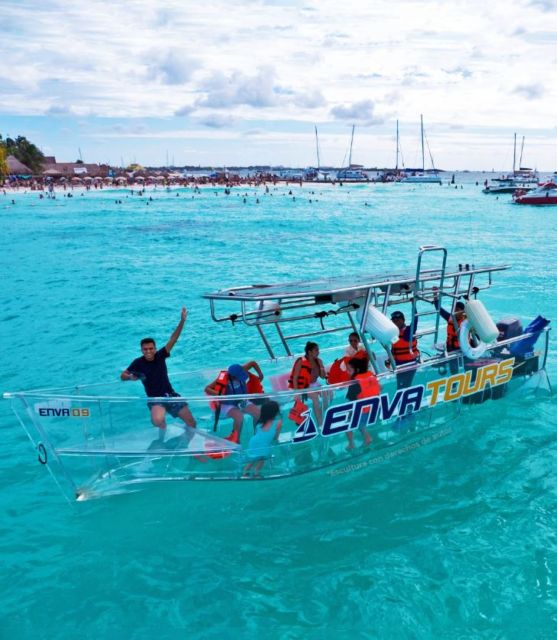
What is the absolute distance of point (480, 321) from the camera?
31.4 feet

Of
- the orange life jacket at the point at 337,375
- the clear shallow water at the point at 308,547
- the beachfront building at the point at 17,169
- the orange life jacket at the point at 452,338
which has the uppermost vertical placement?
the beachfront building at the point at 17,169

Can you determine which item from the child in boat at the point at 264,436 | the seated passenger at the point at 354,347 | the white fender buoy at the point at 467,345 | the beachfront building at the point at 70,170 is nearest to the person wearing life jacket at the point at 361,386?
the seated passenger at the point at 354,347

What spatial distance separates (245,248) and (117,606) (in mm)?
34046

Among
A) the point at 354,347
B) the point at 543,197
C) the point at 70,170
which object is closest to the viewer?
the point at 354,347

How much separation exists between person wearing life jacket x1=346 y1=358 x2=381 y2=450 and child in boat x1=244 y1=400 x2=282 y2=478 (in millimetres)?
1115

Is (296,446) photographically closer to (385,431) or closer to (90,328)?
(385,431)

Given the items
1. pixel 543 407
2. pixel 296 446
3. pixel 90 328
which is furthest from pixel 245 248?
pixel 296 446

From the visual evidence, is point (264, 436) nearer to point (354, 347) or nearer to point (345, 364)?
point (345, 364)

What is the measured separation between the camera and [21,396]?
727cm

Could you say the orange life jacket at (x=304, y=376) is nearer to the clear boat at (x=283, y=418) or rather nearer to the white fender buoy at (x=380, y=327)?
the clear boat at (x=283, y=418)

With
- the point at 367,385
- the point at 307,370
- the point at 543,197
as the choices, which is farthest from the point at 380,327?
the point at 543,197

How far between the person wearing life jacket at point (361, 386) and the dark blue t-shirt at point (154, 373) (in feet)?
8.70

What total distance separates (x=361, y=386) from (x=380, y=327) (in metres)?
0.90

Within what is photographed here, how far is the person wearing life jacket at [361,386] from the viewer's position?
846cm
